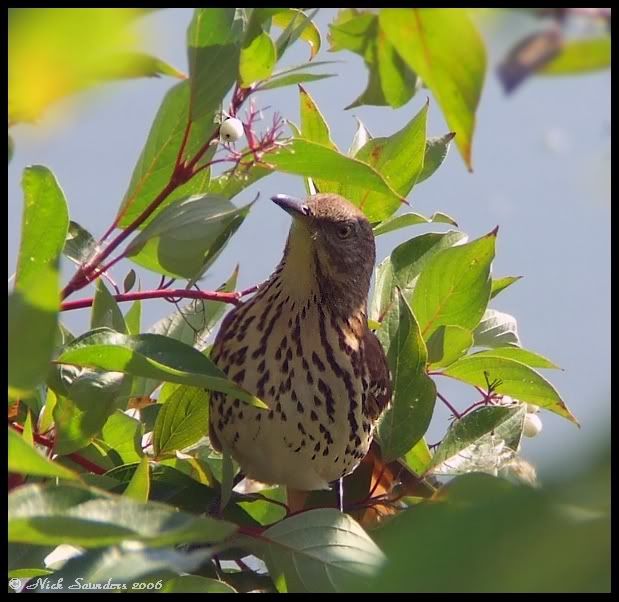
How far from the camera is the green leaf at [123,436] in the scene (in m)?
1.89

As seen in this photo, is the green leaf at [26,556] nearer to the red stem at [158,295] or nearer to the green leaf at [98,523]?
the red stem at [158,295]

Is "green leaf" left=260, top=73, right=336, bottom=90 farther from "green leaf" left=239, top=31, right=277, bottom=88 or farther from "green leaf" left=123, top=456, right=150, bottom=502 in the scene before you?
"green leaf" left=123, top=456, right=150, bottom=502

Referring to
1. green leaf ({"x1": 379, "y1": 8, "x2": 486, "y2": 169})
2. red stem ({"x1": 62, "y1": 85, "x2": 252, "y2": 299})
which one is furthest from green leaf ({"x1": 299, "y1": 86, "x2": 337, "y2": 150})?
green leaf ({"x1": 379, "y1": 8, "x2": 486, "y2": 169})

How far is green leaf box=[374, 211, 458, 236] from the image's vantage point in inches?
84.8

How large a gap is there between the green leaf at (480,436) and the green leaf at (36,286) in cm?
102

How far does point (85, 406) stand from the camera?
1.60 m

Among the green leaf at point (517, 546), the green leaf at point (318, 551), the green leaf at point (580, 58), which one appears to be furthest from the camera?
the green leaf at point (318, 551)

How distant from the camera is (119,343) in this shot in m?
1.40

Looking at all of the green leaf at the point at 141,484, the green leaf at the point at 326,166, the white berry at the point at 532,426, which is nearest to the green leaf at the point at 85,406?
the green leaf at the point at 141,484

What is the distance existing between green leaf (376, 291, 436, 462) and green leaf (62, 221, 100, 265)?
0.62 metres

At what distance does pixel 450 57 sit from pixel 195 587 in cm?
103
